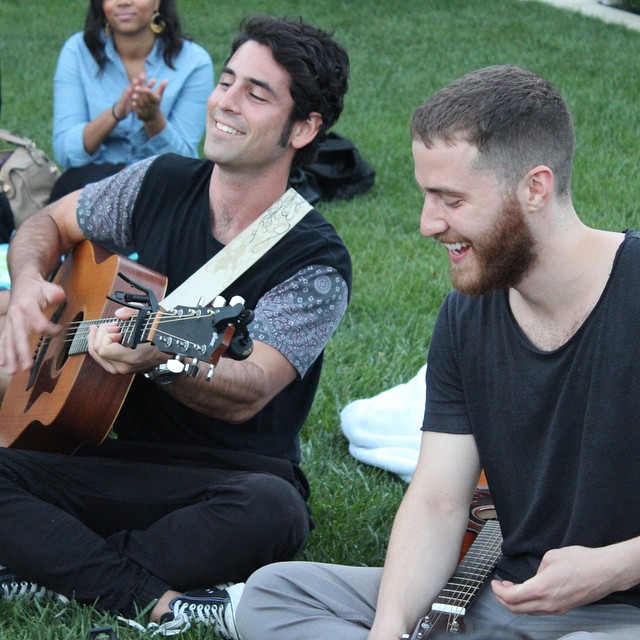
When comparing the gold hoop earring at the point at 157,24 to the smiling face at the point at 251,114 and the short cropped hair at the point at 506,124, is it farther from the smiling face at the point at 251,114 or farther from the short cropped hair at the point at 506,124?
the short cropped hair at the point at 506,124

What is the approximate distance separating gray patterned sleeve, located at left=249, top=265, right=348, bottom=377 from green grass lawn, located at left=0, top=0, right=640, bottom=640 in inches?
26.8

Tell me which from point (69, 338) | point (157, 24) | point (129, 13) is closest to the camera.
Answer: point (69, 338)

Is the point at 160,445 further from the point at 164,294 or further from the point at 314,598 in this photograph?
the point at 314,598

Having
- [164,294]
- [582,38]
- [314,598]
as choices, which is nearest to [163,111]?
[164,294]

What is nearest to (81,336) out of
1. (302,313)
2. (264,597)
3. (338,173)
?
(302,313)

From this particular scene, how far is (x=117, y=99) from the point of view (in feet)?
19.6

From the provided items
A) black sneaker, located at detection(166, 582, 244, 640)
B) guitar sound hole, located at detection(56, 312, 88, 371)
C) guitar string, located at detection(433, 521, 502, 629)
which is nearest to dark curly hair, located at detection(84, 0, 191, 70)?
guitar sound hole, located at detection(56, 312, 88, 371)

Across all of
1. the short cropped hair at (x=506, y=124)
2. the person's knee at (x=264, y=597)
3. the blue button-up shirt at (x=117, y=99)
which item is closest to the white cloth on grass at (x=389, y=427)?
the person's knee at (x=264, y=597)

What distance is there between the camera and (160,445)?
3.44 metres

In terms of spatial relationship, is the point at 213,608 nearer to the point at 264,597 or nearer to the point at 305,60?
the point at 264,597

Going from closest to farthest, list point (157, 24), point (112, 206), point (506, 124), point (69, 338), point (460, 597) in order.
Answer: point (506, 124) → point (460, 597) → point (69, 338) → point (112, 206) → point (157, 24)

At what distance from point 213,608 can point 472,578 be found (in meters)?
0.74

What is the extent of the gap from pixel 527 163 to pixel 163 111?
12.1 ft

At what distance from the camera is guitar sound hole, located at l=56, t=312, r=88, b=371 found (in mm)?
3422
